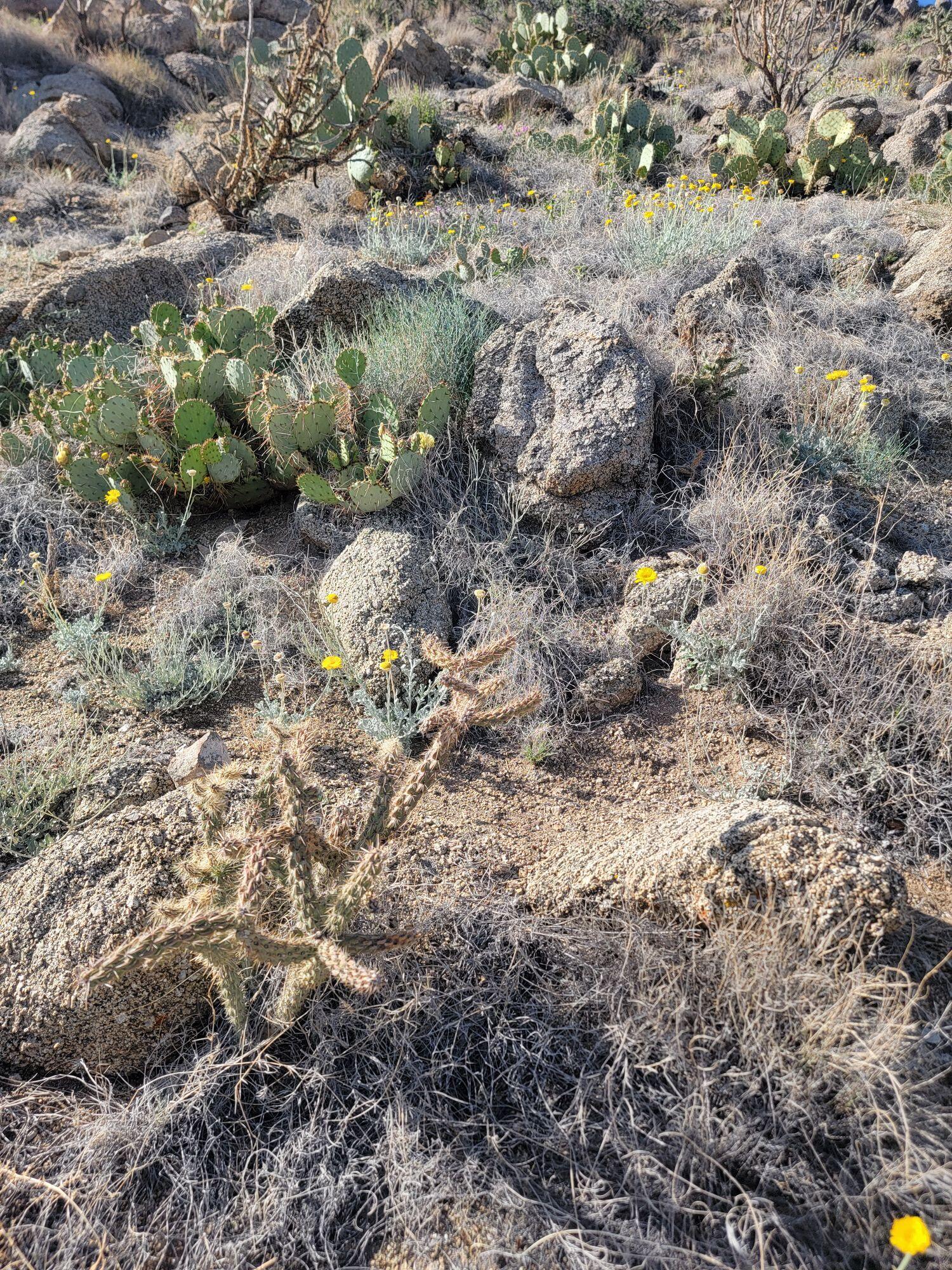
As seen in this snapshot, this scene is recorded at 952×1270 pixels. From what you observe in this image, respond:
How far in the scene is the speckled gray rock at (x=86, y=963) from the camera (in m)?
2.04

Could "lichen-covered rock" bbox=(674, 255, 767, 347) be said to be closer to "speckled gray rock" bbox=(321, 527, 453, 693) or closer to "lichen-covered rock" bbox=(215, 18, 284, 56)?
"speckled gray rock" bbox=(321, 527, 453, 693)

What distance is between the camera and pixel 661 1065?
1.83m

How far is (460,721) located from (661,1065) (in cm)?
90

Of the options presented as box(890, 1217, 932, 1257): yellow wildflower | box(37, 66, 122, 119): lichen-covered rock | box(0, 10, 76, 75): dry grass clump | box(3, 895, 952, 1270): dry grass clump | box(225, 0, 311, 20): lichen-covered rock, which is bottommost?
box(3, 895, 952, 1270): dry grass clump

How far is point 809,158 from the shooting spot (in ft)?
22.5

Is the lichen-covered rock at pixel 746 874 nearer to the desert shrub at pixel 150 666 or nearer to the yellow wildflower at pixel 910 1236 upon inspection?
the yellow wildflower at pixel 910 1236

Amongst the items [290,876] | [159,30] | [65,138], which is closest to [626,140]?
[65,138]

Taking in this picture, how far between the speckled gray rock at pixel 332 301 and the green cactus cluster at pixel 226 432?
1.19 ft

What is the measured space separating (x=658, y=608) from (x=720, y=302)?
2.09 m

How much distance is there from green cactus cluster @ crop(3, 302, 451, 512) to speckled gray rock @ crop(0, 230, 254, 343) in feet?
5.13

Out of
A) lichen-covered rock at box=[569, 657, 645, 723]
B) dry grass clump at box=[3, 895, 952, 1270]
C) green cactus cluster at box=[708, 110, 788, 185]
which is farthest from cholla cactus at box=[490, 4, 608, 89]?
dry grass clump at box=[3, 895, 952, 1270]

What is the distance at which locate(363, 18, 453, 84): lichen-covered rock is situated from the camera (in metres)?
10.1

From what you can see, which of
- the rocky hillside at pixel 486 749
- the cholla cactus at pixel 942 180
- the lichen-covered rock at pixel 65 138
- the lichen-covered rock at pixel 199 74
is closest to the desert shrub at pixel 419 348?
the rocky hillside at pixel 486 749

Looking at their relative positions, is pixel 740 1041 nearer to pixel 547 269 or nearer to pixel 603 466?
pixel 603 466
